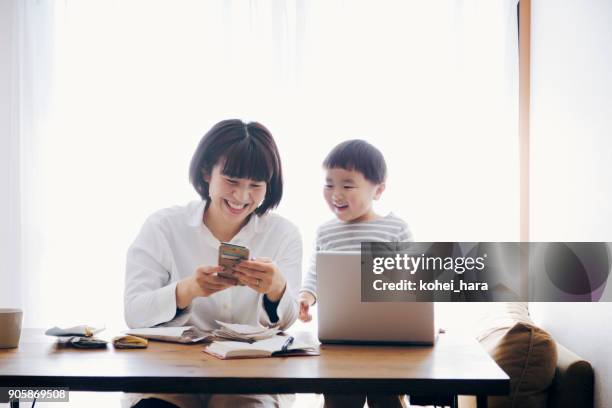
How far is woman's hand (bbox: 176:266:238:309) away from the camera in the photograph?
185cm

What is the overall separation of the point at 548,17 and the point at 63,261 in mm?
2635

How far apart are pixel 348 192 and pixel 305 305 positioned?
51 cm

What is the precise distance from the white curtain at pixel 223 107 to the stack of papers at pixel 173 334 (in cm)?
144

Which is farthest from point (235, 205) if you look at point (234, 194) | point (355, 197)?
point (355, 197)

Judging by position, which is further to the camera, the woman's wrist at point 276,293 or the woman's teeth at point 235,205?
the woman's teeth at point 235,205

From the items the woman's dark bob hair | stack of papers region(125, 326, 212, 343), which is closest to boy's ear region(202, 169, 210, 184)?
the woman's dark bob hair

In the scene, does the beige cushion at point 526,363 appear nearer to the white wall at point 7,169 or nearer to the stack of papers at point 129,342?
the stack of papers at point 129,342

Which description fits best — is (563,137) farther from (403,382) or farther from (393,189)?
(403,382)

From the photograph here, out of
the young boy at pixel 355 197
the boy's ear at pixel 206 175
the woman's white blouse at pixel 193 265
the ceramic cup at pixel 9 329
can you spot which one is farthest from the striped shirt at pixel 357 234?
the ceramic cup at pixel 9 329

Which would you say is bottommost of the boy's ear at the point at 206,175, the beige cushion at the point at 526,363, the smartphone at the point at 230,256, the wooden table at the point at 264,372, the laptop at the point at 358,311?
the beige cushion at the point at 526,363

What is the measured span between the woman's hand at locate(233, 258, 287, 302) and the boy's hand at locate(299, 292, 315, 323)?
25cm

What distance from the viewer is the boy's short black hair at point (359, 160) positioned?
259 cm

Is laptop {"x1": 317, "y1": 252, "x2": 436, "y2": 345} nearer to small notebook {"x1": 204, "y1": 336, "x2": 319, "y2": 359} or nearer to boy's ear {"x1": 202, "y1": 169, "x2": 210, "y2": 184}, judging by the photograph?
small notebook {"x1": 204, "y1": 336, "x2": 319, "y2": 359}

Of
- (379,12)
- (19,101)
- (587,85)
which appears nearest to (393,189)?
(379,12)
